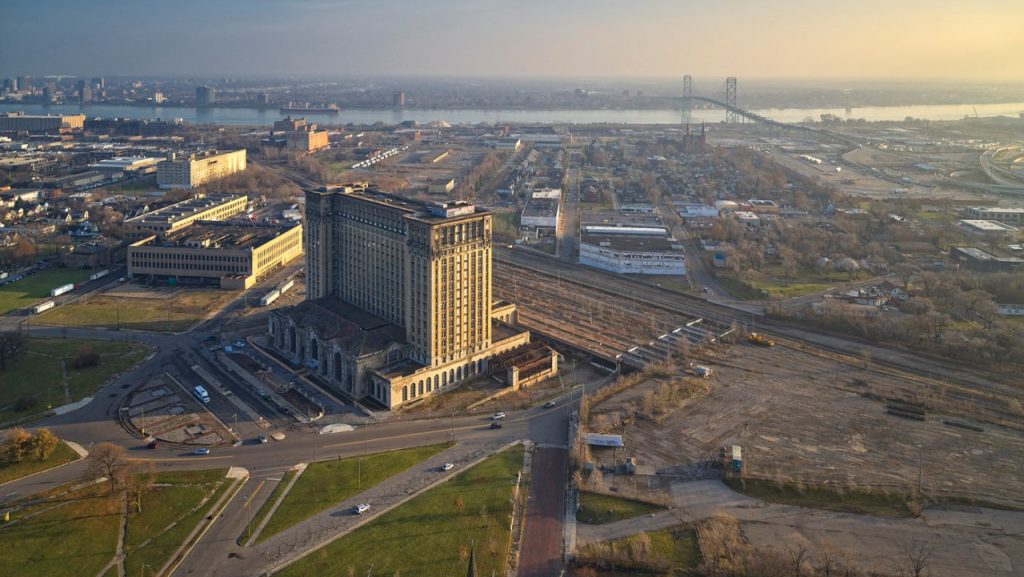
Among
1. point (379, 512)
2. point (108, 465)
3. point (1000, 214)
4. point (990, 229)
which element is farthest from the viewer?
point (1000, 214)

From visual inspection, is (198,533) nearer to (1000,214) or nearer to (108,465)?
(108,465)

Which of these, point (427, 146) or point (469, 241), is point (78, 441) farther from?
point (427, 146)

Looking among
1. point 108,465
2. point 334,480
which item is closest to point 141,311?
point 108,465

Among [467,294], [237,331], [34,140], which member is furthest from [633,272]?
[34,140]

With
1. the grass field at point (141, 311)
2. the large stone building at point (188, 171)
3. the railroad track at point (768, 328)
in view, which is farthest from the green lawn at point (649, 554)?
the large stone building at point (188, 171)

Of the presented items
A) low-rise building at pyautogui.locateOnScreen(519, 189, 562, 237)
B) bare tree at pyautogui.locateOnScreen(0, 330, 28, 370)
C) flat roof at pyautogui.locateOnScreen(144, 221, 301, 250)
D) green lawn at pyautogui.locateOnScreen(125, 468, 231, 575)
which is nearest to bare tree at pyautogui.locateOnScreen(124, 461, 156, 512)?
green lawn at pyautogui.locateOnScreen(125, 468, 231, 575)

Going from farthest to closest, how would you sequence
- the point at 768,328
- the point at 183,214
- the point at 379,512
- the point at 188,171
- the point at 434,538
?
the point at 188,171
the point at 183,214
the point at 768,328
the point at 379,512
the point at 434,538
